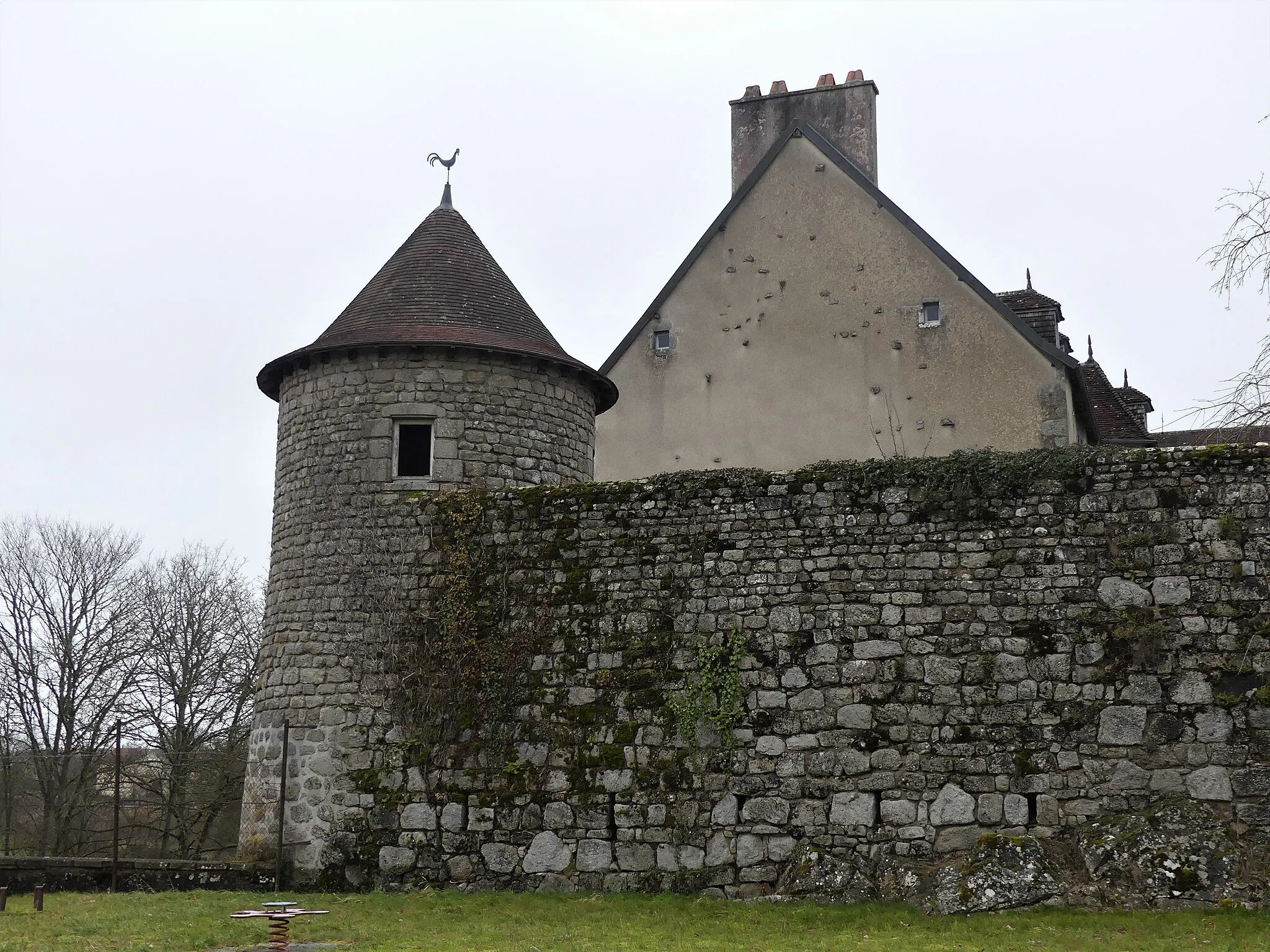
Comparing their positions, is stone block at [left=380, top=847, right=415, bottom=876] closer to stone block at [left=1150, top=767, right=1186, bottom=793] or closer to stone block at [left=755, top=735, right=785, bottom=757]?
stone block at [left=755, top=735, right=785, bottom=757]

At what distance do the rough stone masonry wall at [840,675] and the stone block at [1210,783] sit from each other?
0.02 meters

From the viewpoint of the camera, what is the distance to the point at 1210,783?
9.51 m

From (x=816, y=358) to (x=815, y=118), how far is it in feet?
13.0

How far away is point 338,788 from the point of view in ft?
38.4

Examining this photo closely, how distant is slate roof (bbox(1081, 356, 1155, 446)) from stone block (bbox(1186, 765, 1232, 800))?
9219 mm

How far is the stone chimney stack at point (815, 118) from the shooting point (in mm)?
18844

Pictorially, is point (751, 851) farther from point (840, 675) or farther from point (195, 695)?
point (195, 695)

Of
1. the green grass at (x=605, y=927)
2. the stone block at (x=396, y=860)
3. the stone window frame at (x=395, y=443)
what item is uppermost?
the stone window frame at (x=395, y=443)

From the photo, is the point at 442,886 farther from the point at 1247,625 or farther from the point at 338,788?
the point at 1247,625

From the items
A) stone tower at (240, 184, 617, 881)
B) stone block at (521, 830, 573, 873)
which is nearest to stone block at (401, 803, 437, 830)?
stone tower at (240, 184, 617, 881)

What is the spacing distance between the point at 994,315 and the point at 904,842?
27.8ft

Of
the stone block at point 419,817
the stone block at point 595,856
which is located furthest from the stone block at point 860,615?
the stone block at point 419,817

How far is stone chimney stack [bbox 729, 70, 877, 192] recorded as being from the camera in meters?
18.8

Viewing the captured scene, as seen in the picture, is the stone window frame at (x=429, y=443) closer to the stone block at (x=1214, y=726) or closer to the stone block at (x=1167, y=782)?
the stone block at (x=1167, y=782)
